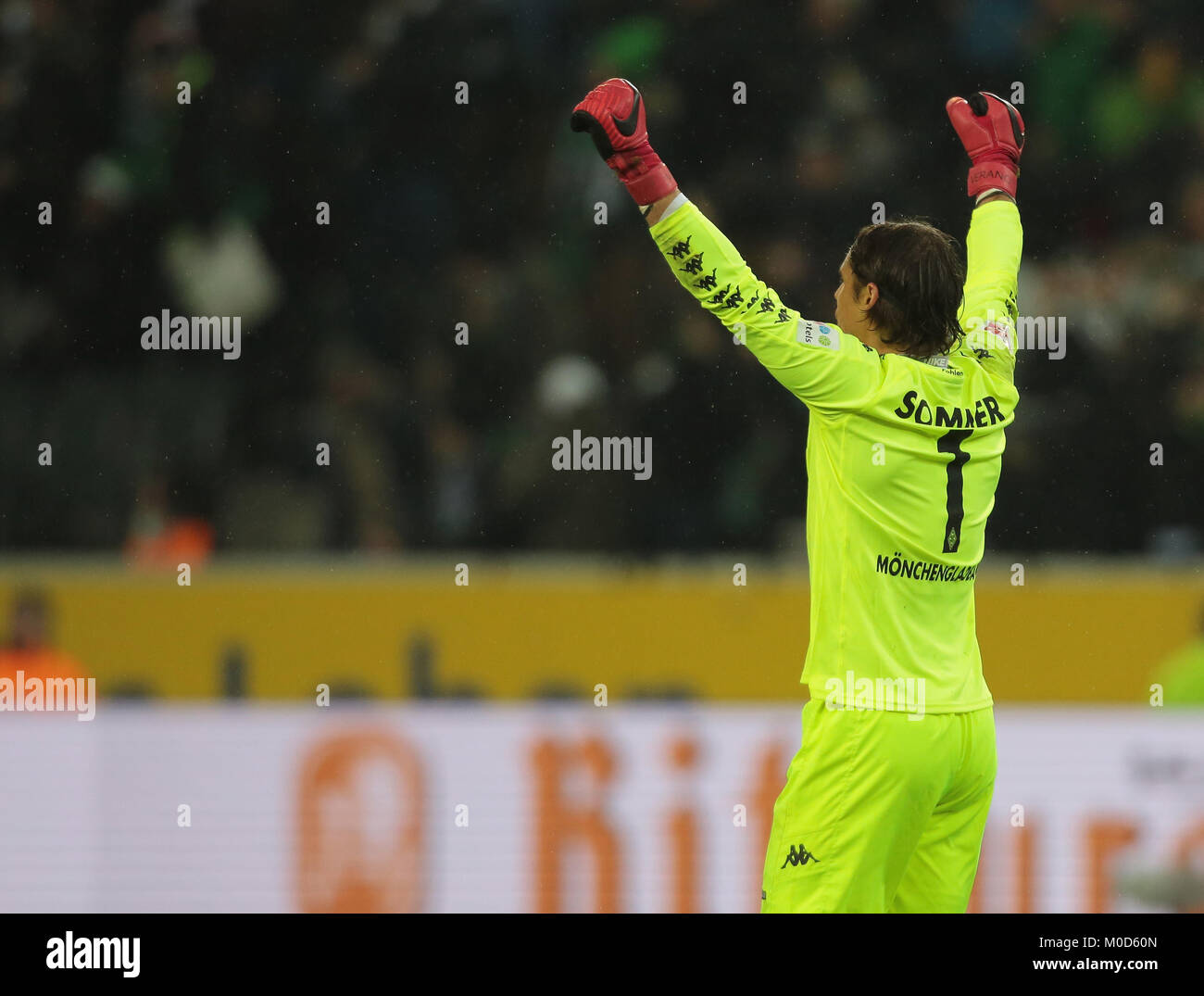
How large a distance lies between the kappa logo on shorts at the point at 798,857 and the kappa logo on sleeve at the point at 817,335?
0.92 m

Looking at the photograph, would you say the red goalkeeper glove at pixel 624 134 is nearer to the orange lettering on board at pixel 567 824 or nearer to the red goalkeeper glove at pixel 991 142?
the red goalkeeper glove at pixel 991 142

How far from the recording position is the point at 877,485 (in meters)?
3.09

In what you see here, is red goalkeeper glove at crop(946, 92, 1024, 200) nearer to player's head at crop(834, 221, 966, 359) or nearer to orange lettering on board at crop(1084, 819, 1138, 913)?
player's head at crop(834, 221, 966, 359)

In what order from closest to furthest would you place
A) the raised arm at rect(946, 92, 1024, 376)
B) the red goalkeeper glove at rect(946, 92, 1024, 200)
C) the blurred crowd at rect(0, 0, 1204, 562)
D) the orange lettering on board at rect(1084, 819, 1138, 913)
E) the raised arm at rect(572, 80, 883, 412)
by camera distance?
the raised arm at rect(572, 80, 883, 412), the raised arm at rect(946, 92, 1024, 376), the red goalkeeper glove at rect(946, 92, 1024, 200), the orange lettering on board at rect(1084, 819, 1138, 913), the blurred crowd at rect(0, 0, 1204, 562)

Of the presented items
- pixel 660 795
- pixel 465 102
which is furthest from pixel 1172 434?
pixel 465 102

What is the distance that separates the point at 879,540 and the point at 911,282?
481 mm

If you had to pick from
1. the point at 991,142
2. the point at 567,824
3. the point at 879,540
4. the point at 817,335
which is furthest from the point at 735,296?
the point at 567,824

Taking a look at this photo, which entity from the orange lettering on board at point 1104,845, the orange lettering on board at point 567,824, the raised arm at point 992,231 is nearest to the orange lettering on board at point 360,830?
the orange lettering on board at point 567,824

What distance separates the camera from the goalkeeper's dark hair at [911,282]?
3125 millimetres

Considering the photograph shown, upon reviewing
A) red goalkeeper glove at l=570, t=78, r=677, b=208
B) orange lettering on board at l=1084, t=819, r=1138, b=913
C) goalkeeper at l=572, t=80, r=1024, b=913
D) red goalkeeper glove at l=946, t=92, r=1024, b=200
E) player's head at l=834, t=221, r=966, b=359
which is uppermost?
red goalkeeper glove at l=946, t=92, r=1024, b=200

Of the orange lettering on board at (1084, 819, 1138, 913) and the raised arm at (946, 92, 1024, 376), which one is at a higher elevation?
the raised arm at (946, 92, 1024, 376)

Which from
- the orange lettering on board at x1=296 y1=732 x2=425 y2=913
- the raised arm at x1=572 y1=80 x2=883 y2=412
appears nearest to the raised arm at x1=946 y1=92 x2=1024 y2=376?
the raised arm at x1=572 y1=80 x2=883 y2=412

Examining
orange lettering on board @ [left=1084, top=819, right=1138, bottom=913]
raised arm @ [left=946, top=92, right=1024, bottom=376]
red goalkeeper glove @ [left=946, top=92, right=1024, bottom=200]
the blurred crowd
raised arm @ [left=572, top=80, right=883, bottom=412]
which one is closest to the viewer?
raised arm @ [left=572, top=80, right=883, bottom=412]

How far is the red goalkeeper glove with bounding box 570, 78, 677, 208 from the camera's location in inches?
121
